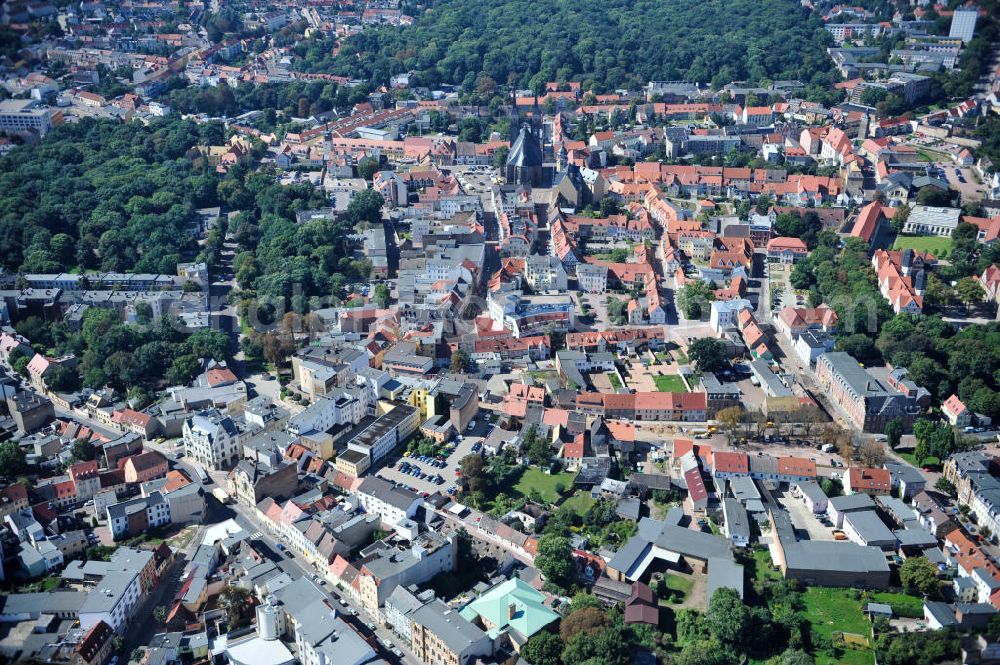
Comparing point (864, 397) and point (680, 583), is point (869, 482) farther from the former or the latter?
point (680, 583)

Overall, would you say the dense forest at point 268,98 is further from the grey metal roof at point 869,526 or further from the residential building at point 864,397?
the grey metal roof at point 869,526

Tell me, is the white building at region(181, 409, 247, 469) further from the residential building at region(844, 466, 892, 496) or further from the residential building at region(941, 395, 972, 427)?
the residential building at region(941, 395, 972, 427)

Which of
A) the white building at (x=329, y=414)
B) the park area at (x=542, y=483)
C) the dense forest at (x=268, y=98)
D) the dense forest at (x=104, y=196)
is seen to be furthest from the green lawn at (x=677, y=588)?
the dense forest at (x=268, y=98)

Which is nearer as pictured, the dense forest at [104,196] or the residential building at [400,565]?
the residential building at [400,565]

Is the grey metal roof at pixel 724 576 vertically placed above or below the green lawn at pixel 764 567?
above

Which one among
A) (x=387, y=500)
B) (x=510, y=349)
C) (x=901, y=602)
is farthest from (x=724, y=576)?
(x=510, y=349)

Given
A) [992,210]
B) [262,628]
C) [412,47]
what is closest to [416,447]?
[262,628]
